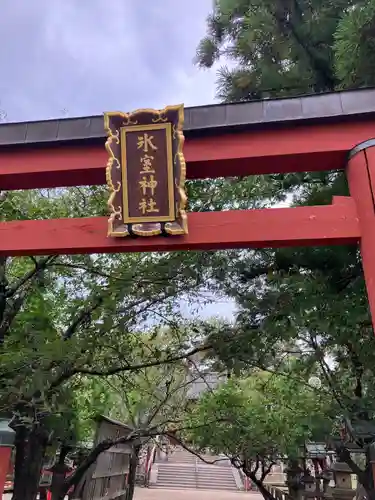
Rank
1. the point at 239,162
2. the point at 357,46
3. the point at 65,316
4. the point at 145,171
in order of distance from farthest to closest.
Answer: the point at 65,316
the point at 357,46
the point at 239,162
the point at 145,171

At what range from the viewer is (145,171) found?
317 cm

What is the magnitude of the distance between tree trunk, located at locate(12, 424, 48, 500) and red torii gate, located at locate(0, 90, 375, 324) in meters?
3.46

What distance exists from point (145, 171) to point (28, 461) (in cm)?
448

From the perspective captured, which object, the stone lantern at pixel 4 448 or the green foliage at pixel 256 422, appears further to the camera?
the green foliage at pixel 256 422

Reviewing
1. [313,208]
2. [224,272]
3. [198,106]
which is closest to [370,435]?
[224,272]

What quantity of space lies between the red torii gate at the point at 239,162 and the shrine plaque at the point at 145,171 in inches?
4.5

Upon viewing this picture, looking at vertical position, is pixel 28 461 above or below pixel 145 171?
below

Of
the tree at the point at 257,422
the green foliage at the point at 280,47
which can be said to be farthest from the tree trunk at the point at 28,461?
the green foliage at the point at 280,47

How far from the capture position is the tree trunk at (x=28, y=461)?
5691 millimetres

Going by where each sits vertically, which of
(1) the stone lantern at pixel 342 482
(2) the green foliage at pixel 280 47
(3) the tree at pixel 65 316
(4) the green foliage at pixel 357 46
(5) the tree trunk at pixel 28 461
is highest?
(2) the green foliage at pixel 280 47

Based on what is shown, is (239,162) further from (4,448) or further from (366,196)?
(4,448)

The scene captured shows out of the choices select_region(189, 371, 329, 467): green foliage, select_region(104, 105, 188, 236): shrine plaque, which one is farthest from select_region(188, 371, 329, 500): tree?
select_region(104, 105, 188, 236): shrine plaque

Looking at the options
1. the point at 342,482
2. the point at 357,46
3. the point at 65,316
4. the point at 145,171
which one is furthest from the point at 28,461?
the point at 357,46

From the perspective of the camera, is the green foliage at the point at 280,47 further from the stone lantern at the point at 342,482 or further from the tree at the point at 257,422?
A: the stone lantern at the point at 342,482
